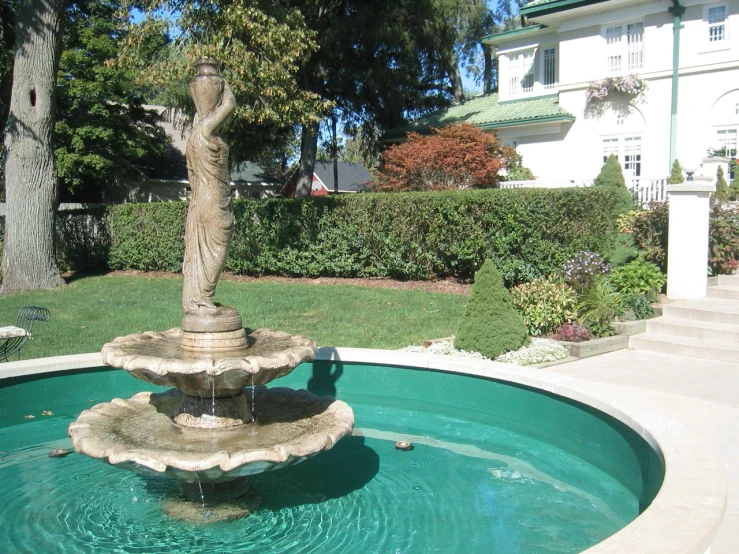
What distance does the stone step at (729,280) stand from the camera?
42.9 feet

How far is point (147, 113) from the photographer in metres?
29.6

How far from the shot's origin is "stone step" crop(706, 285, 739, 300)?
12.4 m

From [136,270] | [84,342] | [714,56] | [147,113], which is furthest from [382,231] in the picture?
[147,113]

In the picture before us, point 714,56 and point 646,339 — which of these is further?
point 714,56

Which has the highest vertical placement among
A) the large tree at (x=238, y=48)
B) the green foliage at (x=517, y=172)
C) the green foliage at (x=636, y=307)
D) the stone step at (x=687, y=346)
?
the large tree at (x=238, y=48)

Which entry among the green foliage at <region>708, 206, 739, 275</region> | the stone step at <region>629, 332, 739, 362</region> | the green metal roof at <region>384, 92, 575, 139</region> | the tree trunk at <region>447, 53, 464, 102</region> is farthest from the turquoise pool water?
the tree trunk at <region>447, 53, 464, 102</region>

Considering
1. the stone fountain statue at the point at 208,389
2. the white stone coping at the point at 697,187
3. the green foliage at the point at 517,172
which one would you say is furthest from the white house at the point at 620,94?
the stone fountain statue at the point at 208,389

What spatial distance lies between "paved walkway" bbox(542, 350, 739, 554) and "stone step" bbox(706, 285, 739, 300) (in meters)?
3.00

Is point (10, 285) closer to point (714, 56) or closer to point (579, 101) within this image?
point (579, 101)

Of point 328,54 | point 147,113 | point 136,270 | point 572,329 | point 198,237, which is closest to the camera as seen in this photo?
point 198,237

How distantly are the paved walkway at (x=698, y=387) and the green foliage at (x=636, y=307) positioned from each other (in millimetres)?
1168

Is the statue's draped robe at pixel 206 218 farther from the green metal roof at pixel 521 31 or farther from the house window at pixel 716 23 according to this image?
the green metal roof at pixel 521 31

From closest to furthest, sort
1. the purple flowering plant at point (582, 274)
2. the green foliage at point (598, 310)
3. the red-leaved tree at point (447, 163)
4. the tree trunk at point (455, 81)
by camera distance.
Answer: the green foliage at point (598, 310), the purple flowering plant at point (582, 274), the red-leaved tree at point (447, 163), the tree trunk at point (455, 81)

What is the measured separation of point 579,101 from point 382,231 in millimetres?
12773
